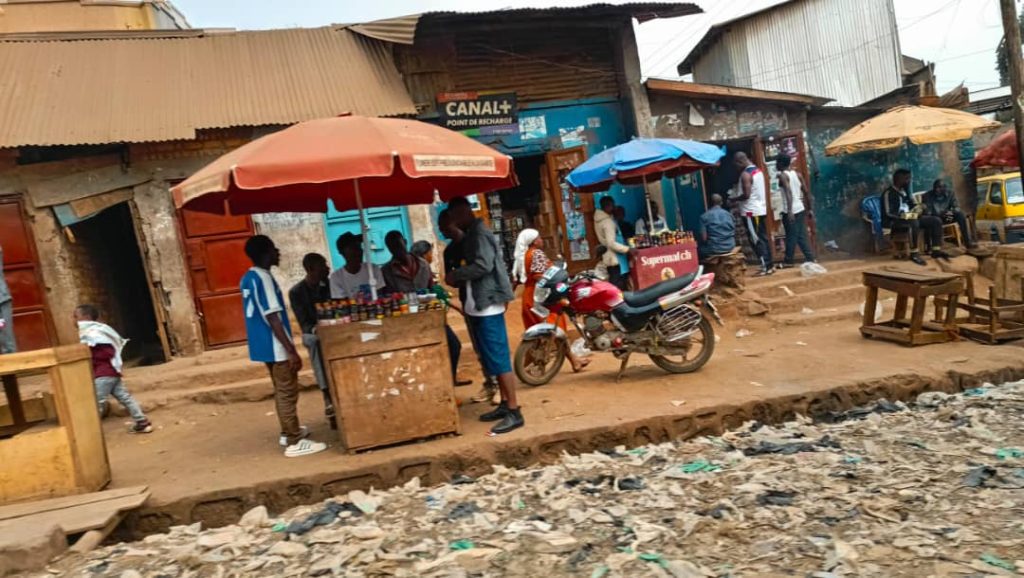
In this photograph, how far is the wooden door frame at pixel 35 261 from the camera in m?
7.95

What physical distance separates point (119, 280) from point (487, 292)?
8.72 m

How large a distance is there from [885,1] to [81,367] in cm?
2127

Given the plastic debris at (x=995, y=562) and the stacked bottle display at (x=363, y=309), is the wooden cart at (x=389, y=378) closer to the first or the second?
the stacked bottle display at (x=363, y=309)

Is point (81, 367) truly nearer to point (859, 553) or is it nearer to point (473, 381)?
point (473, 381)

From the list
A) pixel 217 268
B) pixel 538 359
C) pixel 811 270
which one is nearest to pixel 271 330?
pixel 538 359

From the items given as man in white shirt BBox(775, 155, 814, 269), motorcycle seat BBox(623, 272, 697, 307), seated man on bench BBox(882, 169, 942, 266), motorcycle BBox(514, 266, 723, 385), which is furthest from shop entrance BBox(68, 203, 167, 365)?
seated man on bench BBox(882, 169, 942, 266)

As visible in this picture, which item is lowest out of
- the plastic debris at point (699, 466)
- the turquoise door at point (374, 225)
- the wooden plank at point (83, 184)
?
the plastic debris at point (699, 466)

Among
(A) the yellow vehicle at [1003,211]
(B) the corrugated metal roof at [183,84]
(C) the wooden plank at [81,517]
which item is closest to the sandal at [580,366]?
(B) the corrugated metal roof at [183,84]

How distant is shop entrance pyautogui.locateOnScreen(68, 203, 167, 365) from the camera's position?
9133 mm

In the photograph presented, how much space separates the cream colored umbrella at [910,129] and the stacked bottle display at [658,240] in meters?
3.42

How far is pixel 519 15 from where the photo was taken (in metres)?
9.66

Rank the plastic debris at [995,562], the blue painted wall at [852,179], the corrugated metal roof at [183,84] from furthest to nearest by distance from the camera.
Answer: the blue painted wall at [852,179] → the corrugated metal roof at [183,84] → the plastic debris at [995,562]

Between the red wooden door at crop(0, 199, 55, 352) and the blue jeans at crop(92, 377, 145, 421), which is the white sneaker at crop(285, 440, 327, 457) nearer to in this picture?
the blue jeans at crop(92, 377, 145, 421)

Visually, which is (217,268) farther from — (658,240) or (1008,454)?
(1008,454)
